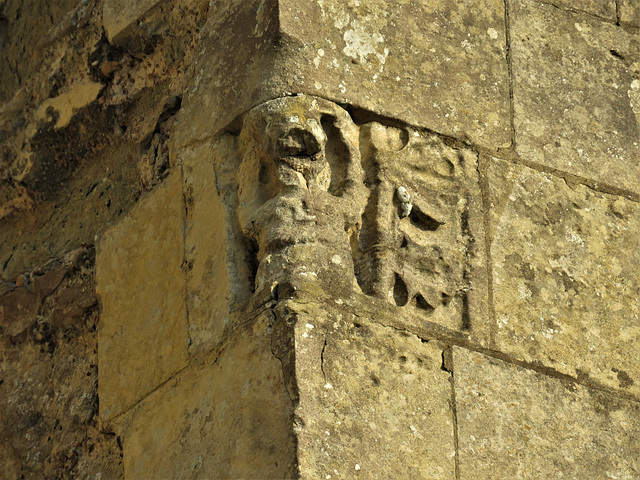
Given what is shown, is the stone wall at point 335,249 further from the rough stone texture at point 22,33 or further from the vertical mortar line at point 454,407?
the rough stone texture at point 22,33

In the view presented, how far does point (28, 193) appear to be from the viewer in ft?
17.0

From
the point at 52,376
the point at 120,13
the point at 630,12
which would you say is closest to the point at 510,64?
the point at 630,12

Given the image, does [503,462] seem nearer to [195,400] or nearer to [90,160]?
[195,400]

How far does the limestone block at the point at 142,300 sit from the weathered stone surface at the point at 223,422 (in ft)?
0.32

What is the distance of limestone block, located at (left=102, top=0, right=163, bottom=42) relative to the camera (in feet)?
16.0

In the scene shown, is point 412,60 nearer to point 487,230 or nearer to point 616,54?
point 487,230

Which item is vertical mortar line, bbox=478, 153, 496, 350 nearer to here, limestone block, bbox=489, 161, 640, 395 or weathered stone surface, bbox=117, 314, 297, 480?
limestone block, bbox=489, 161, 640, 395

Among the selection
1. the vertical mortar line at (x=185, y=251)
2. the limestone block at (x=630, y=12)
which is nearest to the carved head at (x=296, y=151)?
the vertical mortar line at (x=185, y=251)

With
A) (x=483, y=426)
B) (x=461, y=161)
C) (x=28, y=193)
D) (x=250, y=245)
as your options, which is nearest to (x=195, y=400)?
(x=250, y=245)

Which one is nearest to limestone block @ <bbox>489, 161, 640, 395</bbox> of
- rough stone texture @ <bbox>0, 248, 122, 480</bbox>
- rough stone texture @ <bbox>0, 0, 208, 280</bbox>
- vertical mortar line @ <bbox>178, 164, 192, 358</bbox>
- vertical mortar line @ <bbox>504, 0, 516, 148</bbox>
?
vertical mortar line @ <bbox>504, 0, 516, 148</bbox>

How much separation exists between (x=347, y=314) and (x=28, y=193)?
5.41ft

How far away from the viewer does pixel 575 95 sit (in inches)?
187

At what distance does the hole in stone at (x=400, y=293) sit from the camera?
4.11 meters

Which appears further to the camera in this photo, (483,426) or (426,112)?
(426,112)
